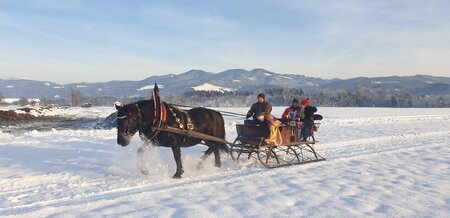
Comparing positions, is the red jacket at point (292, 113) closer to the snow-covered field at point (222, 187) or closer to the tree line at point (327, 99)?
the snow-covered field at point (222, 187)

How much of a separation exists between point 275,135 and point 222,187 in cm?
299

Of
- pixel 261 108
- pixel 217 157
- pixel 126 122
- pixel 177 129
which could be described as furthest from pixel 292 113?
pixel 126 122

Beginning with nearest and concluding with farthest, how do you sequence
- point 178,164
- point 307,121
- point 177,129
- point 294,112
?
point 178,164, point 177,129, point 307,121, point 294,112

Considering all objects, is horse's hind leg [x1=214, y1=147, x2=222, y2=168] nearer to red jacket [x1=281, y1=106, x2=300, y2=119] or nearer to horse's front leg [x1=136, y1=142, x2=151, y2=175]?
horse's front leg [x1=136, y1=142, x2=151, y2=175]

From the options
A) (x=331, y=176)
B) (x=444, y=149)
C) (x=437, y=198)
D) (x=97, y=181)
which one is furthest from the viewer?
(x=444, y=149)

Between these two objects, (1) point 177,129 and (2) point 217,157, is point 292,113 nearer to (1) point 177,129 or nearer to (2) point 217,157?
(2) point 217,157

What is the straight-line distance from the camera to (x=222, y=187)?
25.1 feet

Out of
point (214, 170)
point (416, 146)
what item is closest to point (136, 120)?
point (214, 170)

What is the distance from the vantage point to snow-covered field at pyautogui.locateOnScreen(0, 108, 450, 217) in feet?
20.1

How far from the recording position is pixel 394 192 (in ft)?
24.0

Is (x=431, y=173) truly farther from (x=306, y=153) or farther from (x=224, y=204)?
(x=224, y=204)

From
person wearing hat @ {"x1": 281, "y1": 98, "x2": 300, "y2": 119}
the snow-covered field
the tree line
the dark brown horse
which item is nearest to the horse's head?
the dark brown horse

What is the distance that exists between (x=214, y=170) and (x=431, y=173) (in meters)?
5.20

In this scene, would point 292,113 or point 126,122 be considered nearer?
point 126,122
